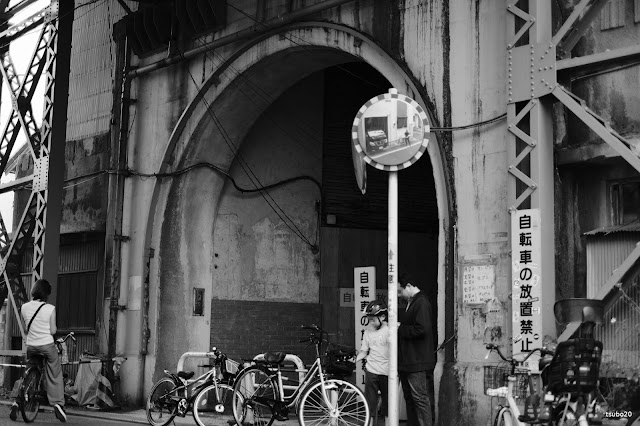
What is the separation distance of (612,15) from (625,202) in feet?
7.42

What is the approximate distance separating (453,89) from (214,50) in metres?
5.52

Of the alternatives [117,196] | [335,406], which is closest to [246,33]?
[117,196]

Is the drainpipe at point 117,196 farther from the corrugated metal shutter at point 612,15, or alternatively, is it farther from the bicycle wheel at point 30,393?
the corrugated metal shutter at point 612,15

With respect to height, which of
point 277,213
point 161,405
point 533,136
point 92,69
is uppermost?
point 92,69

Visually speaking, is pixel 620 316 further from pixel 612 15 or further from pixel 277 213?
pixel 277 213

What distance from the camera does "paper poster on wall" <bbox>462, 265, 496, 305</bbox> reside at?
1185 centimetres

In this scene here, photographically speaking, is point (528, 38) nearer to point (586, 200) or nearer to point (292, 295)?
point (586, 200)

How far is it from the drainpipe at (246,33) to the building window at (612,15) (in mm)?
4018

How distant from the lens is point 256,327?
17734mm

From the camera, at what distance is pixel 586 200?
38.2 ft

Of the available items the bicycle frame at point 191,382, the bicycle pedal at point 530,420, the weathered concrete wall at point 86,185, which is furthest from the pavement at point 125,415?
the bicycle pedal at point 530,420

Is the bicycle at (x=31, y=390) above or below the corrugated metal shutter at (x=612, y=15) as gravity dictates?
below

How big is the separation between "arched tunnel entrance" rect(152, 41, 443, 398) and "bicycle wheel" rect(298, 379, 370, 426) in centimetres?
607

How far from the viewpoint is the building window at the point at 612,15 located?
451 inches
